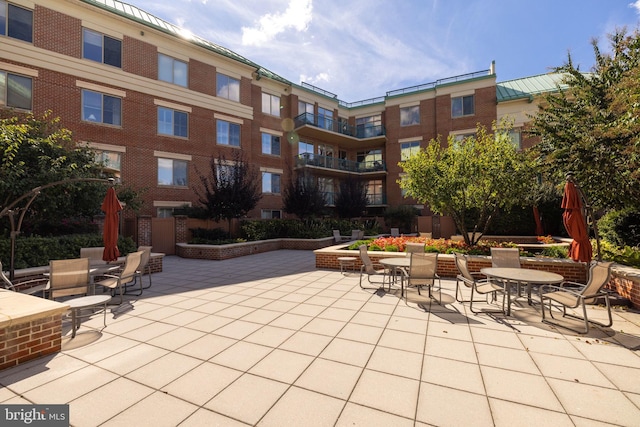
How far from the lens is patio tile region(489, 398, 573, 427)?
2.60m

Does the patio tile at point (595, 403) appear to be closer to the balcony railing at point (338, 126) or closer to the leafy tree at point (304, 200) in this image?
the leafy tree at point (304, 200)

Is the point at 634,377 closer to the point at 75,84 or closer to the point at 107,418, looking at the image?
the point at 107,418

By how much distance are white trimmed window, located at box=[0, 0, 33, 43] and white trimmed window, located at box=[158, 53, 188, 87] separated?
5.66 meters

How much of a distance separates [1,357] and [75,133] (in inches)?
597

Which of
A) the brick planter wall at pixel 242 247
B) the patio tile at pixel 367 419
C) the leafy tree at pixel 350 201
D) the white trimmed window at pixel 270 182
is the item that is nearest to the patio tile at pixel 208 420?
the patio tile at pixel 367 419

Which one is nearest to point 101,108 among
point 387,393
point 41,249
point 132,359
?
point 41,249

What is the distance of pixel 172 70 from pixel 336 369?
2066 centimetres

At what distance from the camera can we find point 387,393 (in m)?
3.07

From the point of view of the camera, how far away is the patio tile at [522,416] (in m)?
2.60

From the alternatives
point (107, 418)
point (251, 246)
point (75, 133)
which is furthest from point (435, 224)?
point (75, 133)

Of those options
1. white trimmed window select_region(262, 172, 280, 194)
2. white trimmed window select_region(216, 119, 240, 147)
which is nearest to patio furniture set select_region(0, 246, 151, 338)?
white trimmed window select_region(216, 119, 240, 147)

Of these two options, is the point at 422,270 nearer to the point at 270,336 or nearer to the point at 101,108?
the point at 270,336

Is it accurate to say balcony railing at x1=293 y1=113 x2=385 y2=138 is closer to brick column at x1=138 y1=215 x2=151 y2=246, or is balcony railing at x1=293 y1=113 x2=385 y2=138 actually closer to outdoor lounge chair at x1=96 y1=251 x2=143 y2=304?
brick column at x1=138 y1=215 x2=151 y2=246

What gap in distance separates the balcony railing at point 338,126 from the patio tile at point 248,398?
2220cm
